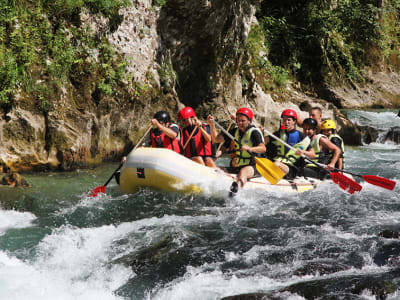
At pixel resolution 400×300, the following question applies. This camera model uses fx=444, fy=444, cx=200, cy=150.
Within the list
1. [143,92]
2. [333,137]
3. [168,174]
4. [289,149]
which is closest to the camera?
[168,174]

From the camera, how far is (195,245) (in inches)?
186

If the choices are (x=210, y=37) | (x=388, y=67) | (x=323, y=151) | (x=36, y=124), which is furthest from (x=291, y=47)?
(x=36, y=124)

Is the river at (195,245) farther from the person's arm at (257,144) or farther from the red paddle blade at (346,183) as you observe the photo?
the person's arm at (257,144)

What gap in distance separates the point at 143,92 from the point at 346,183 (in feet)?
15.3

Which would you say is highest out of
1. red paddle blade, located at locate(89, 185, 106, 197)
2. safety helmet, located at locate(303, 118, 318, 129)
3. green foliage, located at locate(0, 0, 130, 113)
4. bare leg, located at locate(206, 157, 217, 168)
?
green foliage, located at locate(0, 0, 130, 113)

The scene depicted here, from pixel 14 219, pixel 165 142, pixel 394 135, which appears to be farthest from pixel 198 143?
pixel 394 135

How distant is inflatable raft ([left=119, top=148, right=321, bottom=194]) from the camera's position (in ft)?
20.3

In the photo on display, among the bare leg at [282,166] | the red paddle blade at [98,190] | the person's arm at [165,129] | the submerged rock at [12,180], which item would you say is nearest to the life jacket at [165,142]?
the person's arm at [165,129]

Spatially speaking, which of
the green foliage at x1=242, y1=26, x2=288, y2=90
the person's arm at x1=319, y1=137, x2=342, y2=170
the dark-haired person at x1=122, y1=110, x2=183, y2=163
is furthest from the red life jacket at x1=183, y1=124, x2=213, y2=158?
the green foliage at x1=242, y1=26, x2=288, y2=90

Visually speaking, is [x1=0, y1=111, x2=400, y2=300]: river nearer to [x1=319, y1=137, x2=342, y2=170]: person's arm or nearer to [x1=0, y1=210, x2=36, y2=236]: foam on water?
[x1=0, y1=210, x2=36, y2=236]: foam on water

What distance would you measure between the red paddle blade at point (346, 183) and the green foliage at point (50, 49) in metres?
4.57

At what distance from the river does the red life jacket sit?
1190 millimetres

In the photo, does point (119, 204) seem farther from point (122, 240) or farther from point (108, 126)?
point (108, 126)

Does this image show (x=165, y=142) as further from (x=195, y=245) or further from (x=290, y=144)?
(x=195, y=245)
